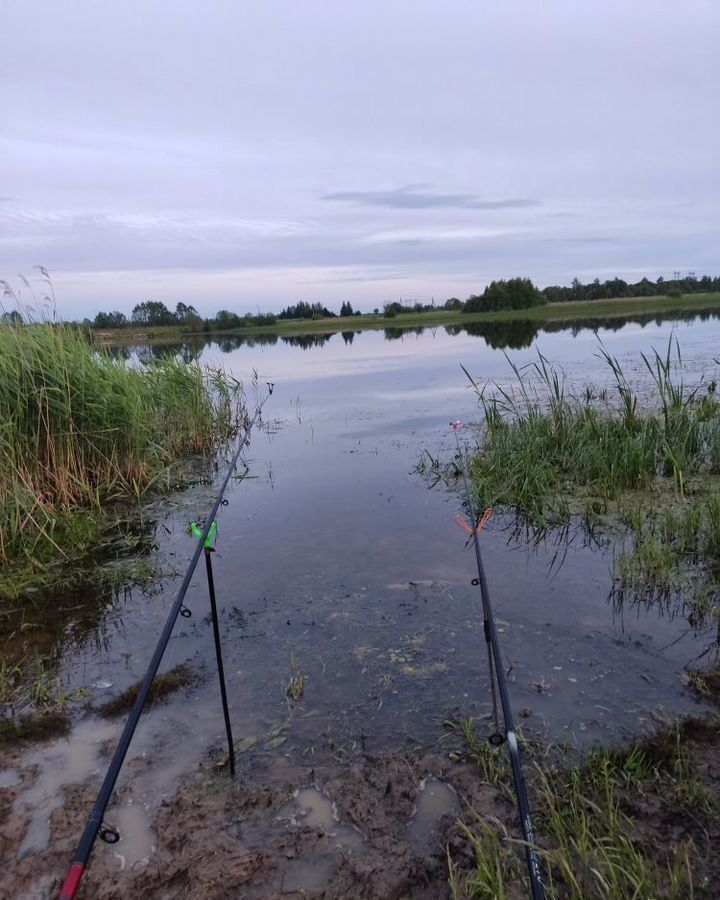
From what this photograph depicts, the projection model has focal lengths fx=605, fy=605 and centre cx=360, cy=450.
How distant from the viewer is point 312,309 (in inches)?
2908

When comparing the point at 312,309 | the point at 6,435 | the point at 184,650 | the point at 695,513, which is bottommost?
the point at 184,650

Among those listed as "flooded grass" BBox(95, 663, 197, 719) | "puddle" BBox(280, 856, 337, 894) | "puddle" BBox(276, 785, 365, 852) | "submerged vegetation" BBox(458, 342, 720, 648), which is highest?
"submerged vegetation" BBox(458, 342, 720, 648)

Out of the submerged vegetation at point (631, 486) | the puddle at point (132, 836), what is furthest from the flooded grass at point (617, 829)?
the submerged vegetation at point (631, 486)

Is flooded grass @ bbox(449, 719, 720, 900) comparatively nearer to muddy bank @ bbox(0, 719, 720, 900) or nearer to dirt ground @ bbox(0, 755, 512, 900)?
muddy bank @ bbox(0, 719, 720, 900)

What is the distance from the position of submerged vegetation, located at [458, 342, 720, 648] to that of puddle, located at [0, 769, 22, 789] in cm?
428

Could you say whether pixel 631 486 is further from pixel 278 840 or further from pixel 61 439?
pixel 61 439

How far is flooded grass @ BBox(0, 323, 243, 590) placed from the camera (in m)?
6.36

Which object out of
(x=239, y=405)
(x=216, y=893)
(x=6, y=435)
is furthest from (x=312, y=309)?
(x=216, y=893)

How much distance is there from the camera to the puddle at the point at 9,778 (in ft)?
10.5

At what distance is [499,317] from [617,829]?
2324 inches

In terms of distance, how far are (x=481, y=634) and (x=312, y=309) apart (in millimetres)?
72115

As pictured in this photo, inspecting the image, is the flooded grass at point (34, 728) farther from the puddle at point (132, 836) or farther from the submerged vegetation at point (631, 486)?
the submerged vegetation at point (631, 486)

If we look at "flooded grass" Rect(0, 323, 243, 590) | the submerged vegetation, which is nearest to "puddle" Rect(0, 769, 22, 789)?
"flooded grass" Rect(0, 323, 243, 590)

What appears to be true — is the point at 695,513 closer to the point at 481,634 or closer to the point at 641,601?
the point at 641,601
